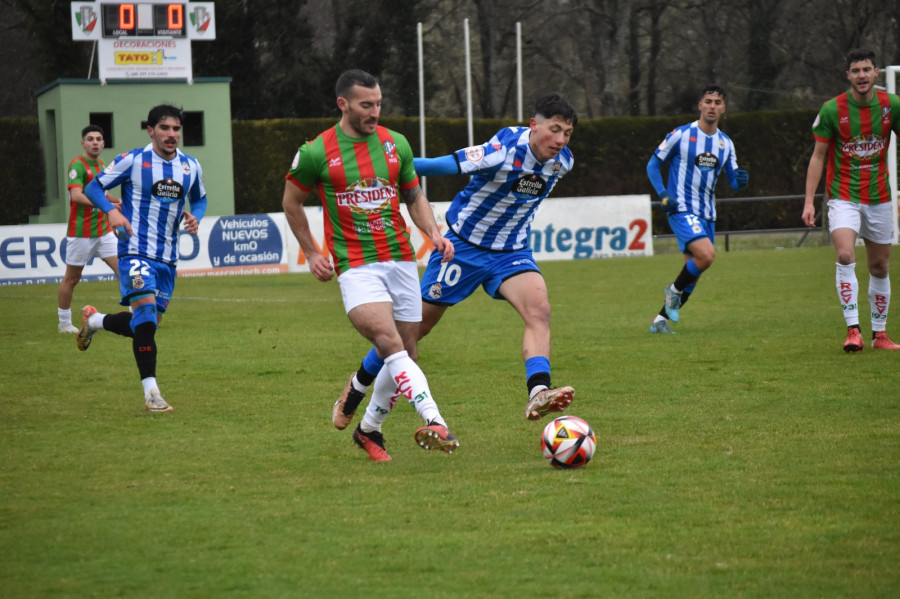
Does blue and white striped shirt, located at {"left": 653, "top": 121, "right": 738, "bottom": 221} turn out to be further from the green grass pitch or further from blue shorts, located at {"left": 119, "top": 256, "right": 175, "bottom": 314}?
blue shorts, located at {"left": 119, "top": 256, "right": 175, "bottom": 314}

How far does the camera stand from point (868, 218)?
9.80m

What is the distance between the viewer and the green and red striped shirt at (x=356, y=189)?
20.3ft

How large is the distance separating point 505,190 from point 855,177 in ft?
12.6

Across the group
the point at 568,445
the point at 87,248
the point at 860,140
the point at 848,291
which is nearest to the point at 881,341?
the point at 848,291

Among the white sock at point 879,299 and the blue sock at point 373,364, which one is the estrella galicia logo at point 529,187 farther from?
the white sock at point 879,299

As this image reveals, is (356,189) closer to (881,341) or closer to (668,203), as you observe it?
(881,341)

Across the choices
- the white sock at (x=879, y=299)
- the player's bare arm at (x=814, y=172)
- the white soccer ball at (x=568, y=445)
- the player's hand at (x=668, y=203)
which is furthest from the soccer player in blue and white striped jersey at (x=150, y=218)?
the white sock at (x=879, y=299)

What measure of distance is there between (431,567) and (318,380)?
5126 millimetres

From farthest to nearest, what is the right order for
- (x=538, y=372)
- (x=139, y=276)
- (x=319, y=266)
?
(x=139, y=276) < (x=538, y=372) < (x=319, y=266)

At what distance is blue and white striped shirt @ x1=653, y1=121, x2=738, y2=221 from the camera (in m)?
11.9

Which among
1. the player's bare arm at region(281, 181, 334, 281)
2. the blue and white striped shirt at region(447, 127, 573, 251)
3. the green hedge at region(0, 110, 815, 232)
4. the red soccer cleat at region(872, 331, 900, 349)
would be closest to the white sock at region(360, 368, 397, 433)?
the player's bare arm at region(281, 181, 334, 281)

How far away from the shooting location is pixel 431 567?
169 inches

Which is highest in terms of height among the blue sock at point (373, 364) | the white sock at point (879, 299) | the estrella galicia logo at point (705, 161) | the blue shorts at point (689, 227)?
the estrella galicia logo at point (705, 161)

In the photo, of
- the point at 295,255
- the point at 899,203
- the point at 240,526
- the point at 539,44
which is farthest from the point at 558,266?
the point at 539,44
